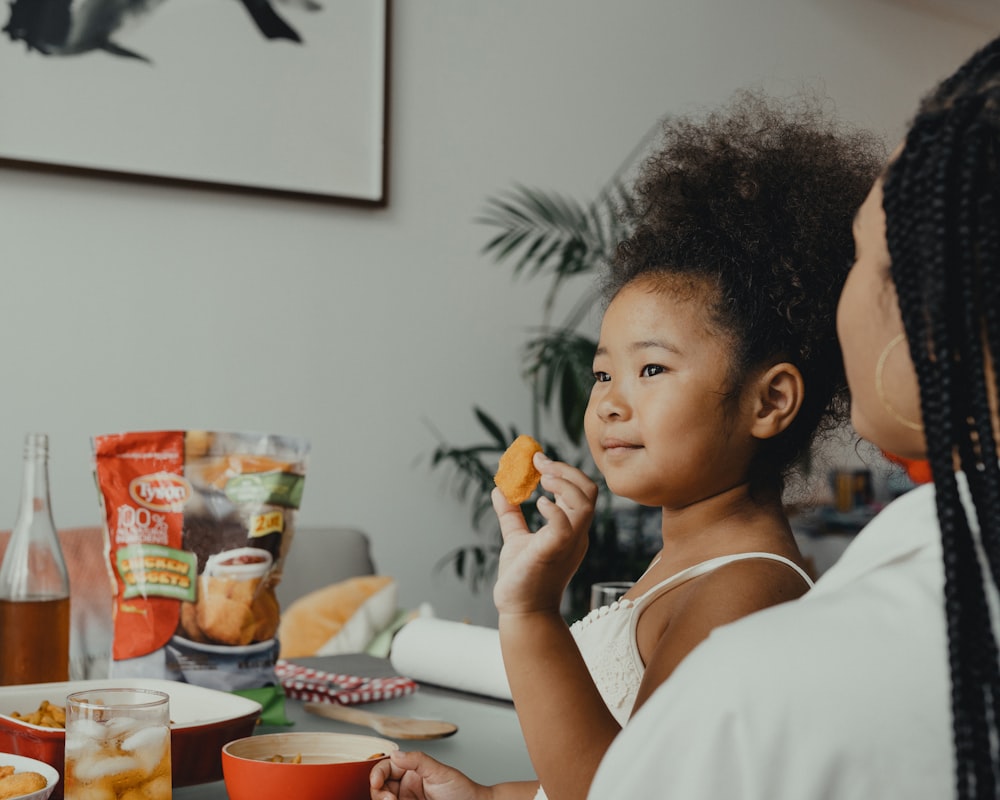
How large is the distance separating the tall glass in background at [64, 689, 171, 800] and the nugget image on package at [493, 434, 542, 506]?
305 millimetres

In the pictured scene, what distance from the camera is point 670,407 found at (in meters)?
0.94

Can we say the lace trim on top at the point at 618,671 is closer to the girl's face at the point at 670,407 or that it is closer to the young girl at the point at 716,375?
the young girl at the point at 716,375

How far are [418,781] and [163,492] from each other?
380 mm

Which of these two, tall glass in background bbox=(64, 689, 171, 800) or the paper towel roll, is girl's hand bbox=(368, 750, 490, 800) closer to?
tall glass in background bbox=(64, 689, 171, 800)

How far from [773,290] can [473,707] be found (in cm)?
54

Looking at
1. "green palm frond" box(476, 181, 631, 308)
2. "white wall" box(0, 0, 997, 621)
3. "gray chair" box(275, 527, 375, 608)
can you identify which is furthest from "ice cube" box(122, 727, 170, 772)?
"green palm frond" box(476, 181, 631, 308)

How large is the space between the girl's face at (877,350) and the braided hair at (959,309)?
43 mm

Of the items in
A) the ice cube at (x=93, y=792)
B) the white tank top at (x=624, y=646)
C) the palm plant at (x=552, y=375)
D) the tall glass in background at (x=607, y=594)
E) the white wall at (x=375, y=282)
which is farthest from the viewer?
the palm plant at (x=552, y=375)

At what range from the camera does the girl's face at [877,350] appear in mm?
539

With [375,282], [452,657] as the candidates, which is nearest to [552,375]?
[375,282]

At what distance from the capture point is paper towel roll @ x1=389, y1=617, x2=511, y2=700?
1223 millimetres

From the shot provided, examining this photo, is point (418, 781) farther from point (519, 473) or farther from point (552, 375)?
point (552, 375)

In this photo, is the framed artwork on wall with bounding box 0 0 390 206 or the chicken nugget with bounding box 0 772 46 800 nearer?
the chicken nugget with bounding box 0 772 46 800

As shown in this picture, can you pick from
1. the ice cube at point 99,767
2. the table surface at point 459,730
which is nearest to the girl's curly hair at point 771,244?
the table surface at point 459,730
